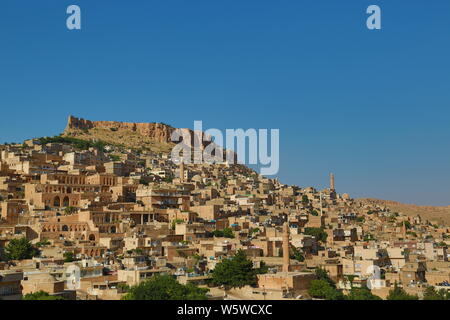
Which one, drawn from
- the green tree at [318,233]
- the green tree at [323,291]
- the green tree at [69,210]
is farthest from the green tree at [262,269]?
the green tree at [69,210]

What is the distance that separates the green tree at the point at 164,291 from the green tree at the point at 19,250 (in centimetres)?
697

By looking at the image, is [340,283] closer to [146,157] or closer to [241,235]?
[241,235]

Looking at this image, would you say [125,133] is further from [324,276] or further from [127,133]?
[324,276]

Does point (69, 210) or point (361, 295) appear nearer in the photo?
point (361, 295)

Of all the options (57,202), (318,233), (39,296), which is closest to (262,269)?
(318,233)

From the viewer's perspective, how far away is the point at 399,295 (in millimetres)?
25719

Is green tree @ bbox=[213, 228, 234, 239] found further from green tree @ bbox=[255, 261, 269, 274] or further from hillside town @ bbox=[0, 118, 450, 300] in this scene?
green tree @ bbox=[255, 261, 269, 274]

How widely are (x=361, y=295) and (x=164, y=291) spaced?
29.4 ft

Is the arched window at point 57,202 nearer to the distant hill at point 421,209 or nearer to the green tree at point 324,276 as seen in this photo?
the green tree at point 324,276

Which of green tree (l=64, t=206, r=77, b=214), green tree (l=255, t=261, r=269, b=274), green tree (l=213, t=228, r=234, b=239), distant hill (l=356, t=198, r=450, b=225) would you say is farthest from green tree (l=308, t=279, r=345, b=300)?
distant hill (l=356, t=198, r=450, b=225)

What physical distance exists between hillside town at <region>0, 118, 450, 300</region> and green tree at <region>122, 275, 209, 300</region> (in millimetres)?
732

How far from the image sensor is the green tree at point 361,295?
25672 millimetres
